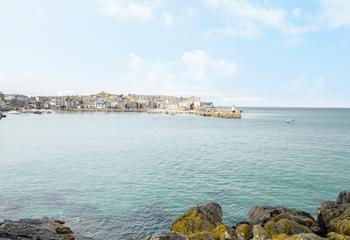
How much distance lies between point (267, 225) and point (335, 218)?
470 cm

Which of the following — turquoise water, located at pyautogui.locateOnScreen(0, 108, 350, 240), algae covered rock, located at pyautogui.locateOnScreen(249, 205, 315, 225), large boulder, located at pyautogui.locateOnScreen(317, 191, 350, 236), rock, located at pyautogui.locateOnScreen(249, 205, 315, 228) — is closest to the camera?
large boulder, located at pyautogui.locateOnScreen(317, 191, 350, 236)

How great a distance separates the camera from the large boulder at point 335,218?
18.3 meters

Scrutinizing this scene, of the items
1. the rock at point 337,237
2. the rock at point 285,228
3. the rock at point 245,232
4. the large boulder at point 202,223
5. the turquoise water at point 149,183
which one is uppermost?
the rock at point 337,237

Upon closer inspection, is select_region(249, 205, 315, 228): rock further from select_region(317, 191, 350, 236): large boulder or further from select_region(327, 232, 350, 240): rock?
select_region(327, 232, 350, 240): rock

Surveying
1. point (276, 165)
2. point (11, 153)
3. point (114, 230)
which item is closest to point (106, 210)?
point (114, 230)

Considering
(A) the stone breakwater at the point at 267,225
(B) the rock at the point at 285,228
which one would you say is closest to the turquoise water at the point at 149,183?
(A) the stone breakwater at the point at 267,225

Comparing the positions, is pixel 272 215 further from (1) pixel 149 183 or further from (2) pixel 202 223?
(1) pixel 149 183

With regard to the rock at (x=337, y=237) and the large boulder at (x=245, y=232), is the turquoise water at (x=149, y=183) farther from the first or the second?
the rock at (x=337, y=237)

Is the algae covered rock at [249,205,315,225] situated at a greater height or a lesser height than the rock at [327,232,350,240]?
lesser

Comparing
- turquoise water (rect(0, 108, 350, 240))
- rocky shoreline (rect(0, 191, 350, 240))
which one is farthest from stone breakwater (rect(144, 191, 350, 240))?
turquoise water (rect(0, 108, 350, 240))

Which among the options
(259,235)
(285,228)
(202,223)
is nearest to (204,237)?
(259,235)

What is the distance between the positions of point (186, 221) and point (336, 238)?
833cm

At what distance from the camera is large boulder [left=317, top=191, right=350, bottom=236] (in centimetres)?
1833

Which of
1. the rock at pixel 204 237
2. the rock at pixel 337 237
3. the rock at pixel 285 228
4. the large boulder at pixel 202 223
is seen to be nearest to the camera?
the rock at pixel 204 237
